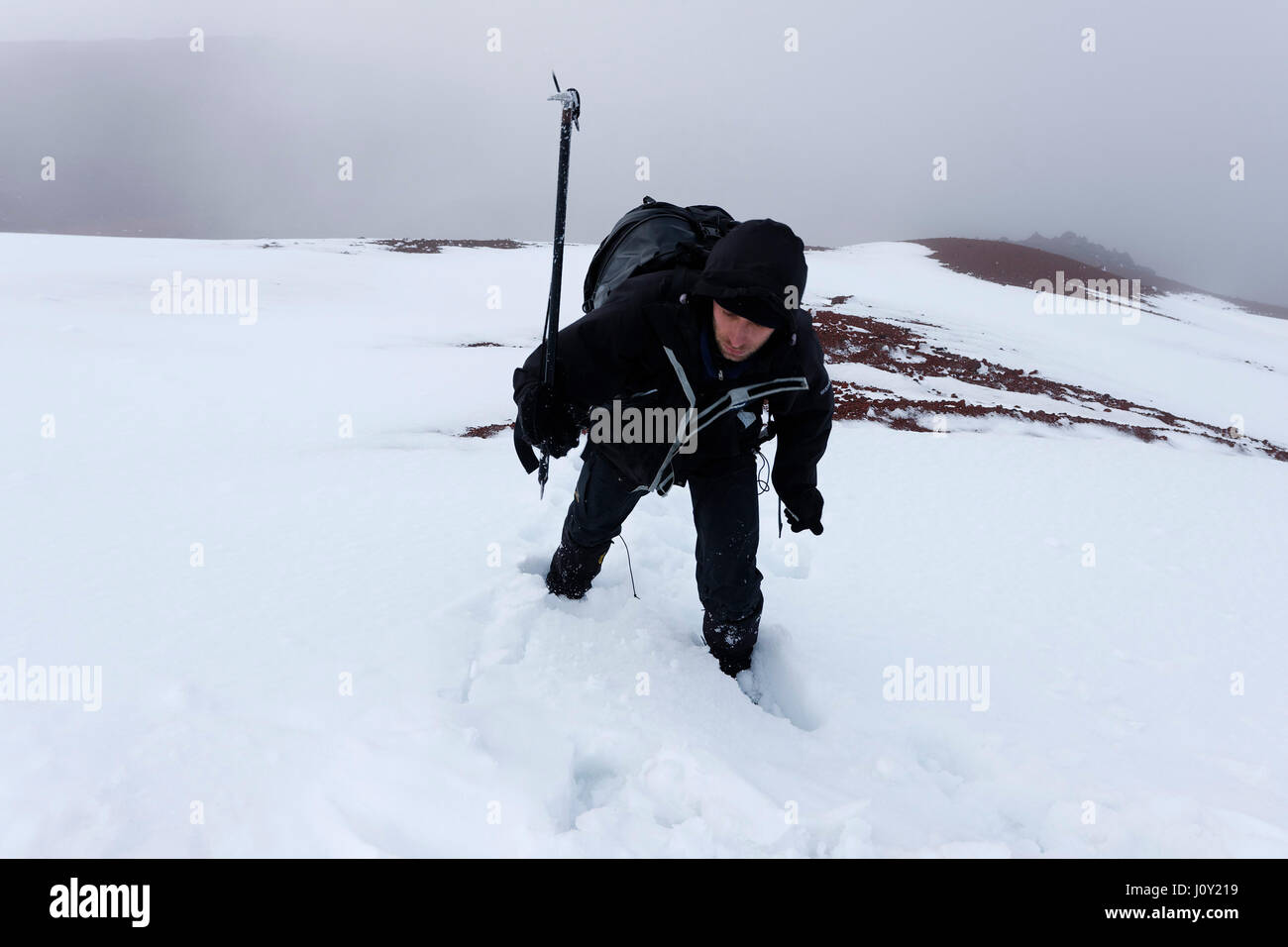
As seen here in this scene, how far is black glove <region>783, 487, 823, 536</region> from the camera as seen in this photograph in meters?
3.28

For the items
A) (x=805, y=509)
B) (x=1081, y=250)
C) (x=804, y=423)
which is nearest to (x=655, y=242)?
(x=804, y=423)

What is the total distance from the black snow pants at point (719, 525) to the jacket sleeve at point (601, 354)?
0.45 m

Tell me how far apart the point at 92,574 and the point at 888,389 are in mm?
11055

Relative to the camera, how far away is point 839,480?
265 inches

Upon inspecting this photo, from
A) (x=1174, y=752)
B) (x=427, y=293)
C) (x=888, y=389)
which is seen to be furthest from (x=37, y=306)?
(x=1174, y=752)

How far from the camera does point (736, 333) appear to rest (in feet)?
8.50

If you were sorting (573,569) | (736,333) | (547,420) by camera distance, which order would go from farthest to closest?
(573,569) → (547,420) → (736,333)

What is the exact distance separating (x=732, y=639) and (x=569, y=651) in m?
0.85

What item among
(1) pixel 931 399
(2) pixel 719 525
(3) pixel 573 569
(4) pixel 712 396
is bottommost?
(3) pixel 573 569

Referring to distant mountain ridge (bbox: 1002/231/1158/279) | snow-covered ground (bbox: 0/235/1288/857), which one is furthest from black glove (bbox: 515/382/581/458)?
distant mountain ridge (bbox: 1002/231/1158/279)

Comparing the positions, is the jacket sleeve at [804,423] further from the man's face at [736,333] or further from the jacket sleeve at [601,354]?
the jacket sleeve at [601,354]

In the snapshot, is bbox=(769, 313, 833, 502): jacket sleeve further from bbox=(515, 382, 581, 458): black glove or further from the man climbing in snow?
bbox=(515, 382, 581, 458): black glove

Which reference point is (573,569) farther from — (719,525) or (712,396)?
(712,396)
